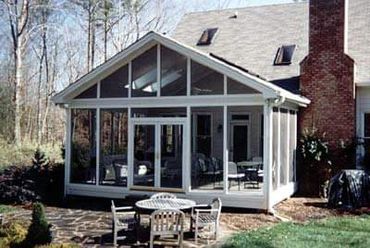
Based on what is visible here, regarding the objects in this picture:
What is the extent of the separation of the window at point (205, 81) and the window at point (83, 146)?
11.4 ft

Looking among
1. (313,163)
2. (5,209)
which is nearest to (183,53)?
(313,163)

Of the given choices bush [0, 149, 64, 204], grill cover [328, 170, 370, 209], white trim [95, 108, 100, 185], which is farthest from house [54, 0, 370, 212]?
grill cover [328, 170, 370, 209]

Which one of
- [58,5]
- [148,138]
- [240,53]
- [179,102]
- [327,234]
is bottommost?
[327,234]

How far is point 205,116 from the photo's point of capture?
48.5 ft

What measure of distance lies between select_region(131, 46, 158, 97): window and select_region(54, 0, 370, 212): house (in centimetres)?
3

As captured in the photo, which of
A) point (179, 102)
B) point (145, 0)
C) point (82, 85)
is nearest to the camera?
point (179, 102)

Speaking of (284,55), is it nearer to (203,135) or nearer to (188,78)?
(203,135)

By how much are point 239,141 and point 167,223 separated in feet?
23.8

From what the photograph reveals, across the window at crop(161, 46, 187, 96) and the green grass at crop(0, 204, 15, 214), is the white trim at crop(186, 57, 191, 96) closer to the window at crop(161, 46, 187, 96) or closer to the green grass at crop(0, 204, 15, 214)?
the window at crop(161, 46, 187, 96)

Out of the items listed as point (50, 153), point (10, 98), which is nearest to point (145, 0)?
point (10, 98)

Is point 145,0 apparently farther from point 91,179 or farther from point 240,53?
point 91,179

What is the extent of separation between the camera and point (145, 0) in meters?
33.2

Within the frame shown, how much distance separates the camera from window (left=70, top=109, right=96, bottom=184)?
15141mm

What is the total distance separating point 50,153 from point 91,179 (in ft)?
32.1
